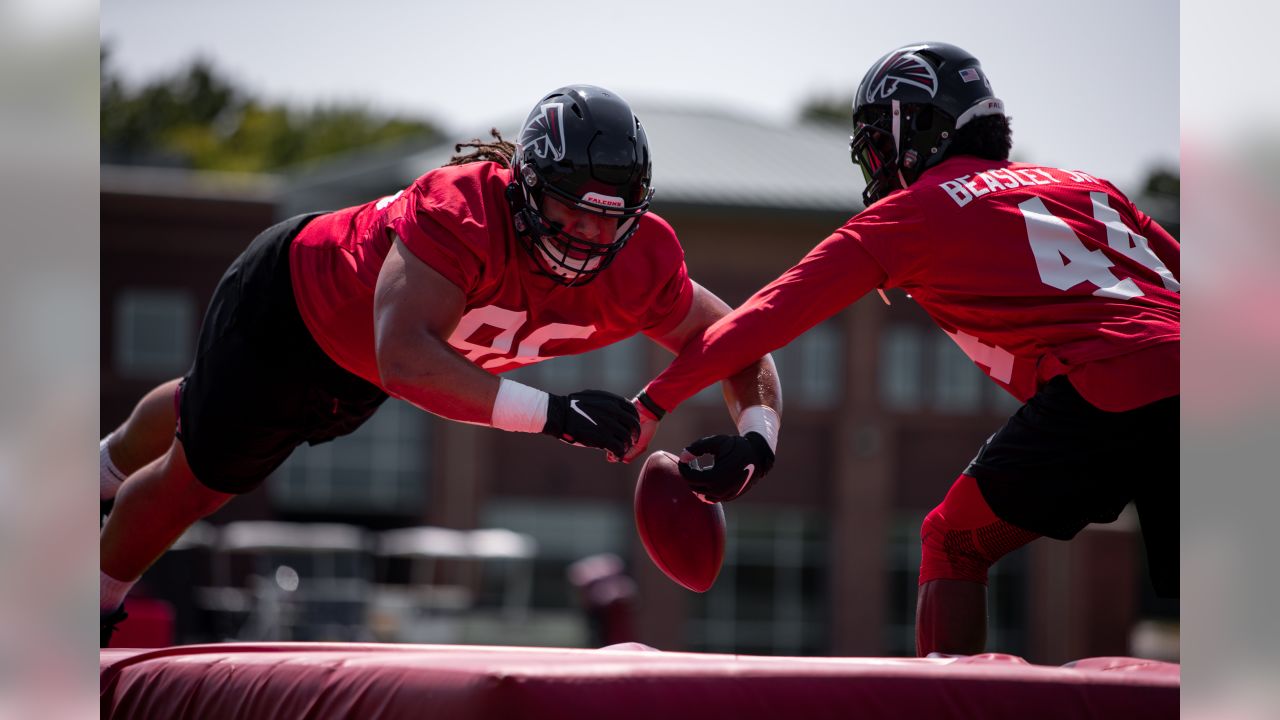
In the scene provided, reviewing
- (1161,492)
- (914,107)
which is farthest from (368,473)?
(1161,492)

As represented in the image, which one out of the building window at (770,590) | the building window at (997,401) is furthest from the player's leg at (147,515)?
the building window at (997,401)

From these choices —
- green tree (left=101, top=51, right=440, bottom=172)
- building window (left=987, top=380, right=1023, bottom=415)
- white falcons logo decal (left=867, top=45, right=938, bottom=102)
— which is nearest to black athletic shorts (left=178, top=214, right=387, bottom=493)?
white falcons logo decal (left=867, top=45, right=938, bottom=102)

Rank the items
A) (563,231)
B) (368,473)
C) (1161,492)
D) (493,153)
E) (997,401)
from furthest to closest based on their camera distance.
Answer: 1. (368,473)
2. (997,401)
3. (493,153)
4. (563,231)
5. (1161,492)

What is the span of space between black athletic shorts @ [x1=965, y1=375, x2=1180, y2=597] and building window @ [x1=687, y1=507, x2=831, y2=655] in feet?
80.2

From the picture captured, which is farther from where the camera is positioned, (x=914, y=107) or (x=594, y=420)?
(x=914, y=107)

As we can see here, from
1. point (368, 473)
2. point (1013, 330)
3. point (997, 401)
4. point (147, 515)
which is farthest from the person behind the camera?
point (368, 473)

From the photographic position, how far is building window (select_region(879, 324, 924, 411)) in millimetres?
28828

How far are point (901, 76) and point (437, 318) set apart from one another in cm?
150

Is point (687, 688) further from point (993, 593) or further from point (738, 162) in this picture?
point (738, 162)

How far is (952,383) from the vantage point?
29125 mm

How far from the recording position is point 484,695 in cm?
224

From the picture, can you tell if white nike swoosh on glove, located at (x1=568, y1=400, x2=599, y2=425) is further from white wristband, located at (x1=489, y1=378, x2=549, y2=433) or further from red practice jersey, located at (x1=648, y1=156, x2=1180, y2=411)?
red practice jersey, located at (x1=648, y1=156, x2=1180, y2=411)

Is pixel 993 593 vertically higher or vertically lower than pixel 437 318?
lower

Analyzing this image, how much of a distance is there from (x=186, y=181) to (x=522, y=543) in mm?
16230
